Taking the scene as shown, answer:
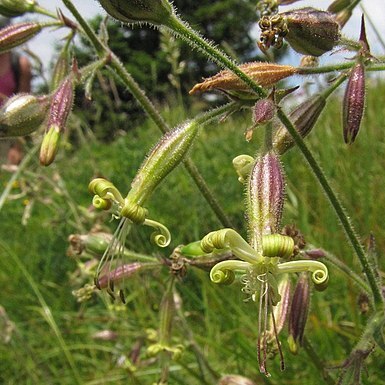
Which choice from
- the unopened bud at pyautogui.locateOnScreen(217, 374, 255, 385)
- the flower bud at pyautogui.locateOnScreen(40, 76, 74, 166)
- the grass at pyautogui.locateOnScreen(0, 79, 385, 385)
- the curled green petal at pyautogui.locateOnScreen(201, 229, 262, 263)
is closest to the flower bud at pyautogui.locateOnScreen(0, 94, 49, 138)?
the flower bud at pyautogui.locateOnScreen(40, 76, 74, 166)

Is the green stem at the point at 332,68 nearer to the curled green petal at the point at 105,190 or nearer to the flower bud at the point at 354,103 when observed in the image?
the flower bud at the point at 354,103

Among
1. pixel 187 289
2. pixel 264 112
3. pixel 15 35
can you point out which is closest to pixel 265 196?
pixel 264 112

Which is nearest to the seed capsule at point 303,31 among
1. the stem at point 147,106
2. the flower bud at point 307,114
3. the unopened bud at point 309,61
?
the flower bud at point 307,114

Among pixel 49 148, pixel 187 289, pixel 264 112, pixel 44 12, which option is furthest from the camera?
pixel 187 289

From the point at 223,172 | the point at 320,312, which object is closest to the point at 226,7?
the point at 223,172

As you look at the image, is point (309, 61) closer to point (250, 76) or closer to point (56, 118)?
point (250, 76)

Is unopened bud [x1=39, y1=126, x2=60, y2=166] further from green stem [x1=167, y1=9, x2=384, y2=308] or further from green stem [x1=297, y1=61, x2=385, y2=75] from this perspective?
green stem [x1=297, y1=61, x2=385, y2=75]
